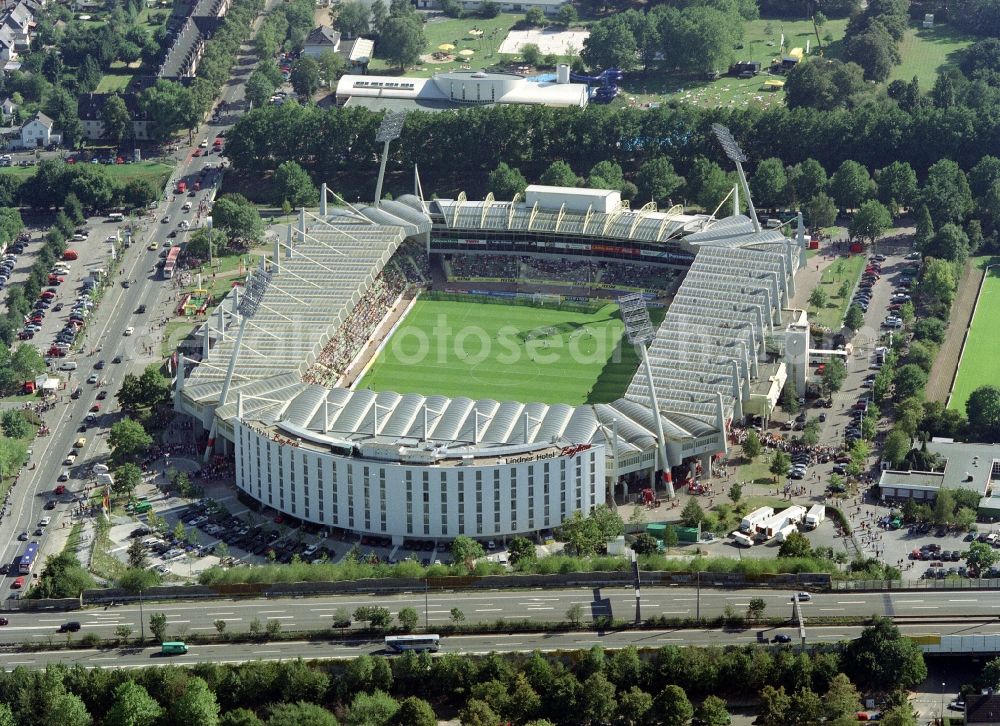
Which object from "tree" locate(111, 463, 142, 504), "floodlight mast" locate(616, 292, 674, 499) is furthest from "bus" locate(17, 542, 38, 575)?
"floodlight mast" locate(616, 292, 674, 499)

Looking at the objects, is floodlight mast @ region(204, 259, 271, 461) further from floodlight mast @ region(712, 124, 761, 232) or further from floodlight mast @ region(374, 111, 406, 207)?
floodlight mast @ region(712, 124, 761, 232)

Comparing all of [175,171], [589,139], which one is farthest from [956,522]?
[175,171]

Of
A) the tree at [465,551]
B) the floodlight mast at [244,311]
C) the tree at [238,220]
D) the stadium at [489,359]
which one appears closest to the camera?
the tree at [465,551]

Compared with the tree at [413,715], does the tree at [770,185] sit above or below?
above

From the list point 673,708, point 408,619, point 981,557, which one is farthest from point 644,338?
point 673,708

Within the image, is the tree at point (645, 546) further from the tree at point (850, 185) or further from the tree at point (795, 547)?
the tree at point (850, 185)

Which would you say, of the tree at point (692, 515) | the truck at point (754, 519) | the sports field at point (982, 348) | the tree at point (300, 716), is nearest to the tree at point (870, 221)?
the sports field at point (982, 348)
